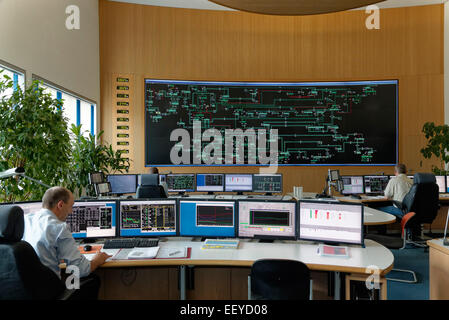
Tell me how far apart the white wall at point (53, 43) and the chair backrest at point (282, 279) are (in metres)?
3.46

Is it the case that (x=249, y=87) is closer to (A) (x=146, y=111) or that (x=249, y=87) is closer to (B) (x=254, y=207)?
(A) (x=146, y=111)

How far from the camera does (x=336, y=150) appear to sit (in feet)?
21.3

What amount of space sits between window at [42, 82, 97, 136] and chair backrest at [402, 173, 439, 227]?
5.07 metres

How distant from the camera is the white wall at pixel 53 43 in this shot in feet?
11.5

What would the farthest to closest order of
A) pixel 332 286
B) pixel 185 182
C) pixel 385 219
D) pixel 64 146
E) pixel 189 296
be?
pixel 185 182, pixel 385 219, pixel 64 146, pixel 189 296, pixel 332 286

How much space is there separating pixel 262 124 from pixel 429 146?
3.15m

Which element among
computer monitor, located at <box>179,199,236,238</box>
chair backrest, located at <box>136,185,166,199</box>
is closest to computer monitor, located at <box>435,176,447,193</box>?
computer monitor, located at <box>179,199,236,238</box>

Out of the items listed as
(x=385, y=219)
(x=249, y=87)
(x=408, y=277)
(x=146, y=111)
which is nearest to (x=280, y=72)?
(x=249, y=87)

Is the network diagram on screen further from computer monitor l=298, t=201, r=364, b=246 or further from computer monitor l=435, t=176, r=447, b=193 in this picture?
computer monitor l=298, t=201, r=364, b=246

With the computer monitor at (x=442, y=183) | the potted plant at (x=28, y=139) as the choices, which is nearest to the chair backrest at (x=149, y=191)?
the potted plant at (x=28, y=139)

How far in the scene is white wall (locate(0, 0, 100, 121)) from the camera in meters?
3.49

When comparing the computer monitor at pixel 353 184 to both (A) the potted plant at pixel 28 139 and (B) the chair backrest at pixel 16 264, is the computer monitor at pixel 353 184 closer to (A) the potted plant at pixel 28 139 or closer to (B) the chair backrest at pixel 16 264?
(A) the potted plant at pixel 28 139

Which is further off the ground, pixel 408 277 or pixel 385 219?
pixel 385 219

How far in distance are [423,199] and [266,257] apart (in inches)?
134
